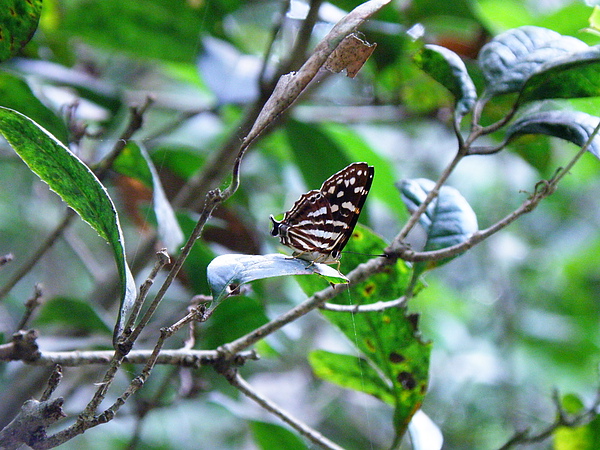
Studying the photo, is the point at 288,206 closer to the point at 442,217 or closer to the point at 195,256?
the point at 195,256


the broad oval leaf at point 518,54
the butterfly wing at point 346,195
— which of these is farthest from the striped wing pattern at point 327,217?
the broad oval leaf at point 518,54

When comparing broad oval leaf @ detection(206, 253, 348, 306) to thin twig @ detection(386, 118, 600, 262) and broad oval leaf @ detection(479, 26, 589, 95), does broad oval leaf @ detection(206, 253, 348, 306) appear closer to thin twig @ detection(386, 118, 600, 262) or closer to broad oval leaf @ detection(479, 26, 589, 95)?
thin twig @ detection(386, 118, 600, 262)

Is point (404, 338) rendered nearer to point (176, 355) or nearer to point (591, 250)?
point (176, 355)

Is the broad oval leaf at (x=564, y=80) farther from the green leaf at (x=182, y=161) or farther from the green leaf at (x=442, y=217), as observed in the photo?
the green leaf at (x=182, y=161)

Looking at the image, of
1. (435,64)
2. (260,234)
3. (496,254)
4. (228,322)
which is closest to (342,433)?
(496,254)

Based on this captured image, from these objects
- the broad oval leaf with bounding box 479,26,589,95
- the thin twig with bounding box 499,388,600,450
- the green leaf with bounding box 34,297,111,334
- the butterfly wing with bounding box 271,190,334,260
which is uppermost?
the broad oval leaf with bounding box 479,26,589,95

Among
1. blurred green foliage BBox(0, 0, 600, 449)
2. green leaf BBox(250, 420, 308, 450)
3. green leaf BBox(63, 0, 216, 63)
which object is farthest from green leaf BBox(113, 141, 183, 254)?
green leaf BBox(63, 0, 216, 63)

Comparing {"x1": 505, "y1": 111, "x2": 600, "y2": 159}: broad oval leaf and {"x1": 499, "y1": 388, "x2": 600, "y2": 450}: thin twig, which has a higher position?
{"x1": 505, "y1": 111, "x2": 600, "y2": 159}: broad oval leaf
